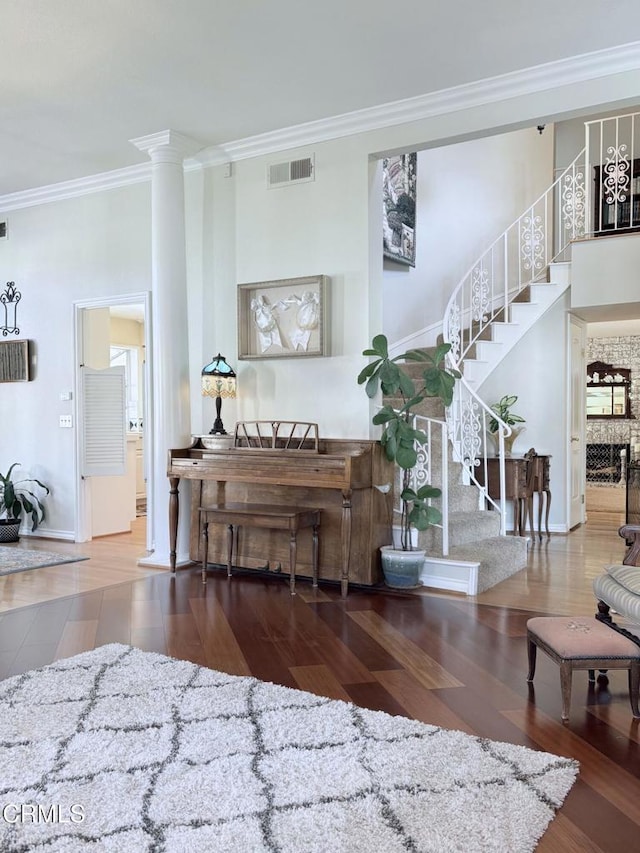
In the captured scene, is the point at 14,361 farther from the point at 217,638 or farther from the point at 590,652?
the point at 590,652

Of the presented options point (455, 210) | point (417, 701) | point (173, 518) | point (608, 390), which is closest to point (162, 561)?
point (173, 518)

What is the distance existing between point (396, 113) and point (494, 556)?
325 cm

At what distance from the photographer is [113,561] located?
580 centimetres

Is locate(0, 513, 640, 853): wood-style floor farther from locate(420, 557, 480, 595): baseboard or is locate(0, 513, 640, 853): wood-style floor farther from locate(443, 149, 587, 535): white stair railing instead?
locate(443, 149, 587, 535): white stair railing

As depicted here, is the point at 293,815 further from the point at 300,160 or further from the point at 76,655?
the point at 300,160

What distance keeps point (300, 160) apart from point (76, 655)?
387cm

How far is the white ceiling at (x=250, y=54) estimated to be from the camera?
375 cm

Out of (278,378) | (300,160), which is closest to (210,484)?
(278,378)

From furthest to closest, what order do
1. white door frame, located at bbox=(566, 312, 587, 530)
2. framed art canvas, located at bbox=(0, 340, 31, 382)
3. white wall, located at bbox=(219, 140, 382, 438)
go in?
white door frame, located at bbox=(566, 312, 587, 530) → framed art canvas, located at bbox=(0, 340, 31, 382) → white wall, located at bbox=(219, 140, 382, 438)

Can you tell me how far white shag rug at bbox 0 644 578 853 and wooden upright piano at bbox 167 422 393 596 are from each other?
1894 millimetres

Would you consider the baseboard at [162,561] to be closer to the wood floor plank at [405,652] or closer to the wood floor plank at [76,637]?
the wood floor plank at [76,637]

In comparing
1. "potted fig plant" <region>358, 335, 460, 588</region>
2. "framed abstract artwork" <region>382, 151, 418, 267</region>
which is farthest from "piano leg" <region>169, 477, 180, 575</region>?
"framed abstract artwork" <region>382, 151, 418, 267</region>

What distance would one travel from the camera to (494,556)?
5.04 metres

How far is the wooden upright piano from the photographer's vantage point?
15.3 feet
